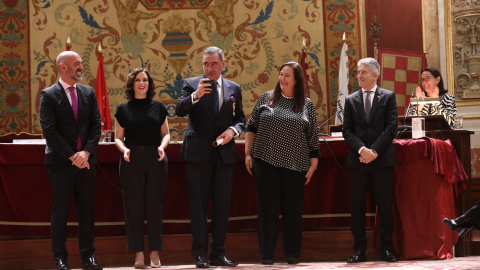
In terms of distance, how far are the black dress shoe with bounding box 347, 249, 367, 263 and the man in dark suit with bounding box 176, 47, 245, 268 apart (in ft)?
2.66

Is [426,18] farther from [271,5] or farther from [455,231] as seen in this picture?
[455,231]

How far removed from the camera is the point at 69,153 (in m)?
4.03

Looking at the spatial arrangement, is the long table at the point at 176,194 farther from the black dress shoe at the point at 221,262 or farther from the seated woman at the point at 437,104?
the seated woman at the point at 437,104

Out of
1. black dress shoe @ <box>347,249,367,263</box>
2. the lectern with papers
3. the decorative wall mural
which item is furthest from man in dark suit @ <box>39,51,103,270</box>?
the decorative wall mural

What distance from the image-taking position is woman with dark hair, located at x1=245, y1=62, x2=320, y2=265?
170 inches

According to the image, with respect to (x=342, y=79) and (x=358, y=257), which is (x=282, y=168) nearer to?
(x=358, y=257)

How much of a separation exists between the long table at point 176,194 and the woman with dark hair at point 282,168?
472mm

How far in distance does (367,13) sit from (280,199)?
136 inches

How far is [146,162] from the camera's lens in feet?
14.0

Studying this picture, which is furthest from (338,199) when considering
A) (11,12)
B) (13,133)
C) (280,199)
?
(11,12)

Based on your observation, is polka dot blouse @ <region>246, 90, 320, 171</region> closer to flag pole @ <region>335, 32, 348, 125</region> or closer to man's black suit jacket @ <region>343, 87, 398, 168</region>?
man's black suit jacket @ <region>343, 87, 398, 168</region>

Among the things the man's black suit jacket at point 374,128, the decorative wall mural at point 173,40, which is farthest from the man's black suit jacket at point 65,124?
the decorative wall mural at point 173,40

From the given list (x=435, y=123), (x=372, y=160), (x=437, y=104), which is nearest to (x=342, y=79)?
(x=437, y=104)

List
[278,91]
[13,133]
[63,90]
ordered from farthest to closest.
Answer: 1. [13,133]
2. [278,91]
3. [63,90]
